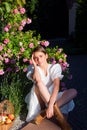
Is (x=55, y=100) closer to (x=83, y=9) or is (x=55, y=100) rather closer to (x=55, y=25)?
(x=83, y=9)

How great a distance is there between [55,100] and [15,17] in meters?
2.57

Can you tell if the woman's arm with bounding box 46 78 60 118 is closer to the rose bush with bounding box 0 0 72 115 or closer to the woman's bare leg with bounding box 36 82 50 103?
the woman's bare leg with bounding box 36 82 50 103

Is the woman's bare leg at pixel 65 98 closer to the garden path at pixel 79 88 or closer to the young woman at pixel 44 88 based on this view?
the young woman at pixel 44 88

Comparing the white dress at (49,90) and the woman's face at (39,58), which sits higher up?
the woman's face at (39,58)

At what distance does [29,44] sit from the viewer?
6672 millimetres

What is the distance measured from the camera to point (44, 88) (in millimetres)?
5285

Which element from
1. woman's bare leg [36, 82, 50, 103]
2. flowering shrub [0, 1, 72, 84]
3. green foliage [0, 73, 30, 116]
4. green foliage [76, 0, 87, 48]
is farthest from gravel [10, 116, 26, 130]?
green foliage [76, 0, 87, 48]

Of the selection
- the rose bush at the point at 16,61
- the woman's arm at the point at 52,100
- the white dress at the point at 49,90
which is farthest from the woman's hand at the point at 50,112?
the rose bush at the point at 16,61

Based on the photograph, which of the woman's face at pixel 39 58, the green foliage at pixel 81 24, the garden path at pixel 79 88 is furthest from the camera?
the green foliage at pixel 81 24

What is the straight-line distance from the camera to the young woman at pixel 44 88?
17.3 ft

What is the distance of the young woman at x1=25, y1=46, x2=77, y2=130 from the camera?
5.29 meters

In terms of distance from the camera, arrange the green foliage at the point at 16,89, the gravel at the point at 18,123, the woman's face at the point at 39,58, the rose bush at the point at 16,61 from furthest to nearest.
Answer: the rose bush at the point at 16,61 → the green foliage at the point at 16,89 → the gravel at the point at 18,123 → the woman's face at the point at 39,58

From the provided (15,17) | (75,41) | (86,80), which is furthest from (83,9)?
(15,17)

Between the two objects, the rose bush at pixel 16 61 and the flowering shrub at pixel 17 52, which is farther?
the flowering shrub at pixel 17 52
